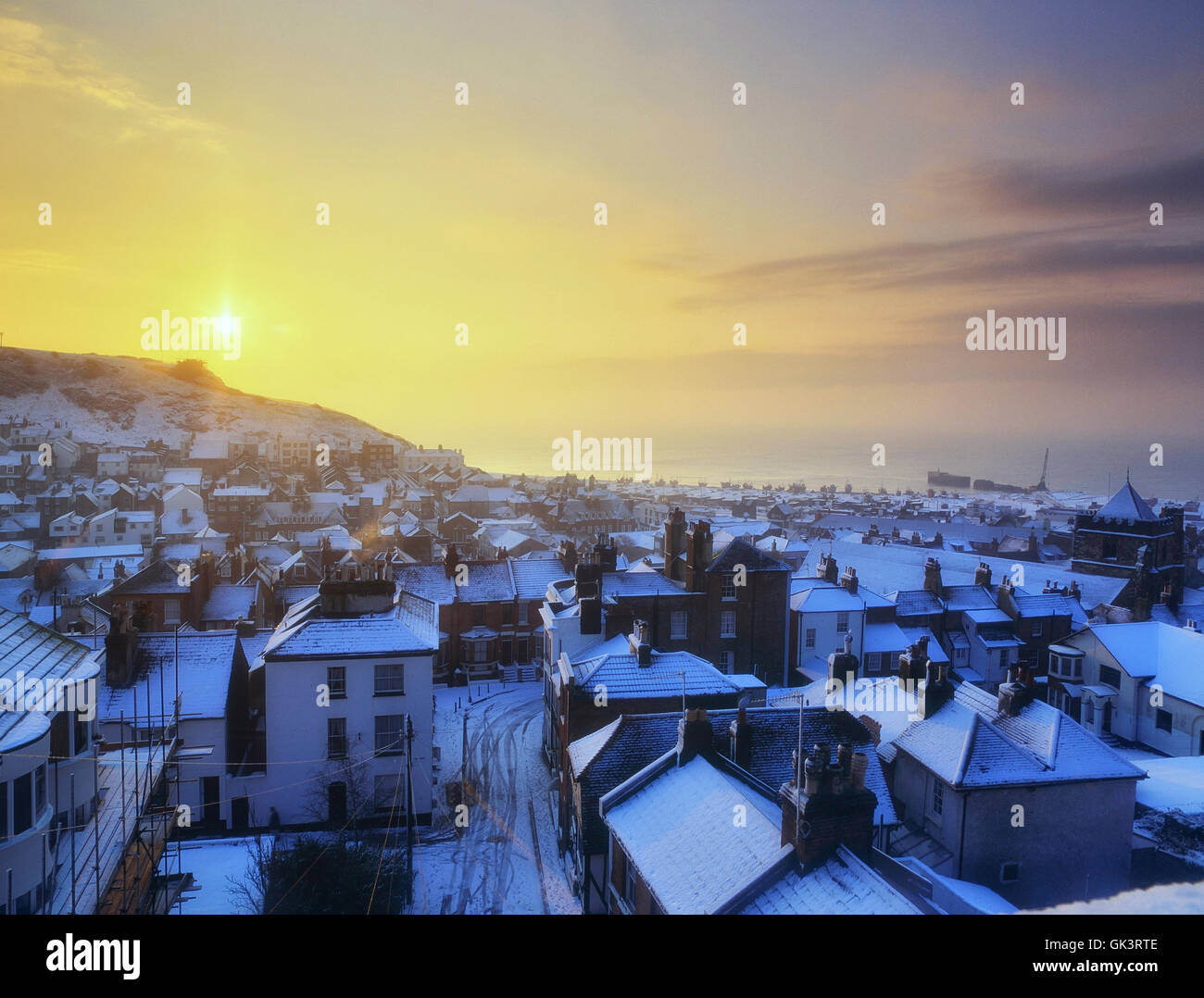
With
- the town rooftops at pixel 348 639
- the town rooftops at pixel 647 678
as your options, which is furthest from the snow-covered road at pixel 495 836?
the town rooftops at pixel 348 639

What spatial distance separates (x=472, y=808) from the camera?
1670 cm

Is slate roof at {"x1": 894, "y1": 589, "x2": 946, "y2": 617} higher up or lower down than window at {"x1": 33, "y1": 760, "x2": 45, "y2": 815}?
lower down

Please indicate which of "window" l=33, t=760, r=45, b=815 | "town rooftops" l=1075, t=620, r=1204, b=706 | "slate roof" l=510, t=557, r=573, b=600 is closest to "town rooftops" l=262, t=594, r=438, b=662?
"window" l=33, t=760, r=45, b=815

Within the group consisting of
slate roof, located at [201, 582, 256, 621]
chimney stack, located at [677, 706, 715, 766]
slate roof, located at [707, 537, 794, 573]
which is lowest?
slate roof, located at [201, 582, 256, 621]

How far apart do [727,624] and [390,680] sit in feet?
33.1

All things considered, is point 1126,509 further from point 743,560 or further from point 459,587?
point 459,587

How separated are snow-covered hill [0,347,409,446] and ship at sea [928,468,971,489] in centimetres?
7058

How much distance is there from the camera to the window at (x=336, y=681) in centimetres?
1576

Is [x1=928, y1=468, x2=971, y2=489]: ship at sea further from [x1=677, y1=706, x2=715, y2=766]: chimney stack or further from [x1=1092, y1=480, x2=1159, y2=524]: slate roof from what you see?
[x1=677, y1=706, x2=715, y2=766]: chimney stack

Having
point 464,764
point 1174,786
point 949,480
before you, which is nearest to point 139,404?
point 949,480

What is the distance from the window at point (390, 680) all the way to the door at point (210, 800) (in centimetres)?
351

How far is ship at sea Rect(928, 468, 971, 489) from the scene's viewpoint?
8912 centimetres
